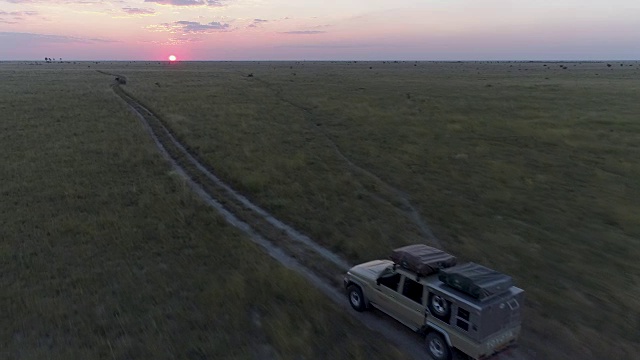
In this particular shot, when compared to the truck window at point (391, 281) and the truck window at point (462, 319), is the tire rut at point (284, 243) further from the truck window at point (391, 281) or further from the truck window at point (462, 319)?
the truck window at point (462, 319)

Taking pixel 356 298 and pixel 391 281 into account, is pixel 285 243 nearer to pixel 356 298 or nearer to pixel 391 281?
pixel 356 298

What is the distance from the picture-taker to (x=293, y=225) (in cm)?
1828

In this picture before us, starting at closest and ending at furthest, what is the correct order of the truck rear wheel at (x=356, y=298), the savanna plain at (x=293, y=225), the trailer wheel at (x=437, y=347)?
the trailer wheel at (x=437, y=347) → the savanna plain at (x=293, y=225) → the truck rear wheel at (x=356, y=298)

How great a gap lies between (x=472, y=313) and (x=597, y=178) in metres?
19.7

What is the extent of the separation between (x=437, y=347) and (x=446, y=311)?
1.05 meters

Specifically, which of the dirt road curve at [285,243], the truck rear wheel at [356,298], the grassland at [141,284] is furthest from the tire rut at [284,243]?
the grassland at [141,284]

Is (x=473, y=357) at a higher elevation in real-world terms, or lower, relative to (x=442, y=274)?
lower

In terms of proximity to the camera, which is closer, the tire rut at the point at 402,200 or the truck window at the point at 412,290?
the truck window at the point at 412,290

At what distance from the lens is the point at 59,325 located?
1112 centimetres

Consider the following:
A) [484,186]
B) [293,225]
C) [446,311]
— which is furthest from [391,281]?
[484,186]

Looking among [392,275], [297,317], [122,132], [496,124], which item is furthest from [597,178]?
[122,132]

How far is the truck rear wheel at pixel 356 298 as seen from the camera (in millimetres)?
11742

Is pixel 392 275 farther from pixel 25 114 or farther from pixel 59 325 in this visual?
pixel 25 114

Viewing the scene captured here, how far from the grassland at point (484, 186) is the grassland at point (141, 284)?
12.2ft
